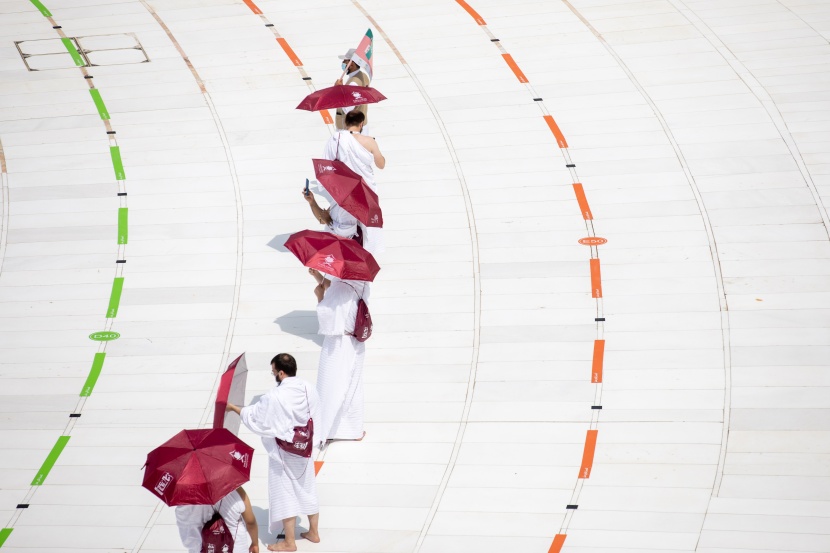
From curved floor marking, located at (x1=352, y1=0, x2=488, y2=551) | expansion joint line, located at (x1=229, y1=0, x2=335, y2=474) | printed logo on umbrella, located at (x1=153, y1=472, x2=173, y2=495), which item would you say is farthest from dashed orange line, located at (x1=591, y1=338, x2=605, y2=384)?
expansion joint line, located at (x1=229, y1=0, x2=335, y2=474)

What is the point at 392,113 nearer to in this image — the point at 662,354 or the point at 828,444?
the point at 662,354

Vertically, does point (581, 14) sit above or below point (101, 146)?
above

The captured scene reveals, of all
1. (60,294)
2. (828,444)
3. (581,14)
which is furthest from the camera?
(581,14)

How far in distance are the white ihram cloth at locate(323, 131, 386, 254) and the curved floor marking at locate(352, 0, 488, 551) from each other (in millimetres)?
1542

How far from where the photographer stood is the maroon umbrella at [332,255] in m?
10.6

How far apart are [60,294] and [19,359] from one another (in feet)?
4.10

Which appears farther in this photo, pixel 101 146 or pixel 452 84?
pixel 452 84

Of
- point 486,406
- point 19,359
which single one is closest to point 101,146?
point 19,359

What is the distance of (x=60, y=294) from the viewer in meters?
13.9

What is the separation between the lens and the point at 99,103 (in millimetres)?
17484

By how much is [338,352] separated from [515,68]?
316 inches

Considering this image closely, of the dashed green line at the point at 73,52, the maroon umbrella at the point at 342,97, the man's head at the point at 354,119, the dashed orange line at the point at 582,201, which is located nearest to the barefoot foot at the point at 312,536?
the man's head at the point at 354,119

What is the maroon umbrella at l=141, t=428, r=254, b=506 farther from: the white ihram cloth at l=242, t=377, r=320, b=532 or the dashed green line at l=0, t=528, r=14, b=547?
the dashed green line at l=0, t=528, r=14, b=547

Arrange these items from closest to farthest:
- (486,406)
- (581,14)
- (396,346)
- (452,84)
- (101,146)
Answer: (486,406)
(396,346)
(101,146)
(452,84)
(581,14)
